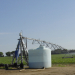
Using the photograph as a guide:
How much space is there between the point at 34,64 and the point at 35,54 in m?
1.35

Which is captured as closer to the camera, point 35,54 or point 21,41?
point 35,54

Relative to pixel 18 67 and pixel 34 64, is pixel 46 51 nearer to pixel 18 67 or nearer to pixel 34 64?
pixel 34 64

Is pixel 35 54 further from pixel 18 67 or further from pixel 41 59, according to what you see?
pixel 18 67

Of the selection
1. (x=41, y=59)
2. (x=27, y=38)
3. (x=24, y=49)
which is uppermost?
(x=27, y=38)

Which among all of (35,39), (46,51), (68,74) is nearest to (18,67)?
(46,51)

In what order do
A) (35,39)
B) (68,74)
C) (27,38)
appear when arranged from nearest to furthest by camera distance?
(68,74) < (27,38) < (35,39)

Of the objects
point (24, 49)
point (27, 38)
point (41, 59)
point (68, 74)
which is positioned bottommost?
point (68, 74)

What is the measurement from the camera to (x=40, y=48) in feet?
73.3

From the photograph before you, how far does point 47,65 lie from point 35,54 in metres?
2.21

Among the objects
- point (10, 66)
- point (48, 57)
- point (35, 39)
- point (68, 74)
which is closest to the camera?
point (68, 74)

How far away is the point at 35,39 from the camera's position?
26.3 m

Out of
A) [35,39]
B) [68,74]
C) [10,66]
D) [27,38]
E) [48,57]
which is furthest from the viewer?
[35,39]

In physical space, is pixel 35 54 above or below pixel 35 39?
below

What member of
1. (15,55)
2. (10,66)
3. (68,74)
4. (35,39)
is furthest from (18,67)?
(68,74)
